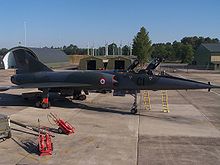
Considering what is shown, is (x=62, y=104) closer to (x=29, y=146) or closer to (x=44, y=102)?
(x=44, y=102)

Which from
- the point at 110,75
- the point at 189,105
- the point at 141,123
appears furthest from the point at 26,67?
the point at 189,105

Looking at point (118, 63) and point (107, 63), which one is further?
point (107, 63)

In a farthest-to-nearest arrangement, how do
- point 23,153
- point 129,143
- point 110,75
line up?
point 110,75
point 129,143
point 23,153

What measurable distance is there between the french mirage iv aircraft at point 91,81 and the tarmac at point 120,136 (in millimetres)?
1319

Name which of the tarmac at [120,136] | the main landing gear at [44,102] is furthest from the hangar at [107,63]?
the main landing gear at [44,102]

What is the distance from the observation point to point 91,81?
20.0m

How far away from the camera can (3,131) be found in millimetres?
12078

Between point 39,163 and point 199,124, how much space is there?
9207mm

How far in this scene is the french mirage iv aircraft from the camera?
59.5 ft

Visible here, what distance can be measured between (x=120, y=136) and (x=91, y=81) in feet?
24.7

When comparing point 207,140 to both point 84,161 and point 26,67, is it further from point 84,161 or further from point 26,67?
point 26,67

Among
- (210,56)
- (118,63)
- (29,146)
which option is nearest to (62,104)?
Result: (29,146)

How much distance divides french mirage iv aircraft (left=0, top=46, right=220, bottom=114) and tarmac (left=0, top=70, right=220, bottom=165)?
132cm

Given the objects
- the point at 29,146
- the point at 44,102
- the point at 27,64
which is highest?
the point at 27,64
